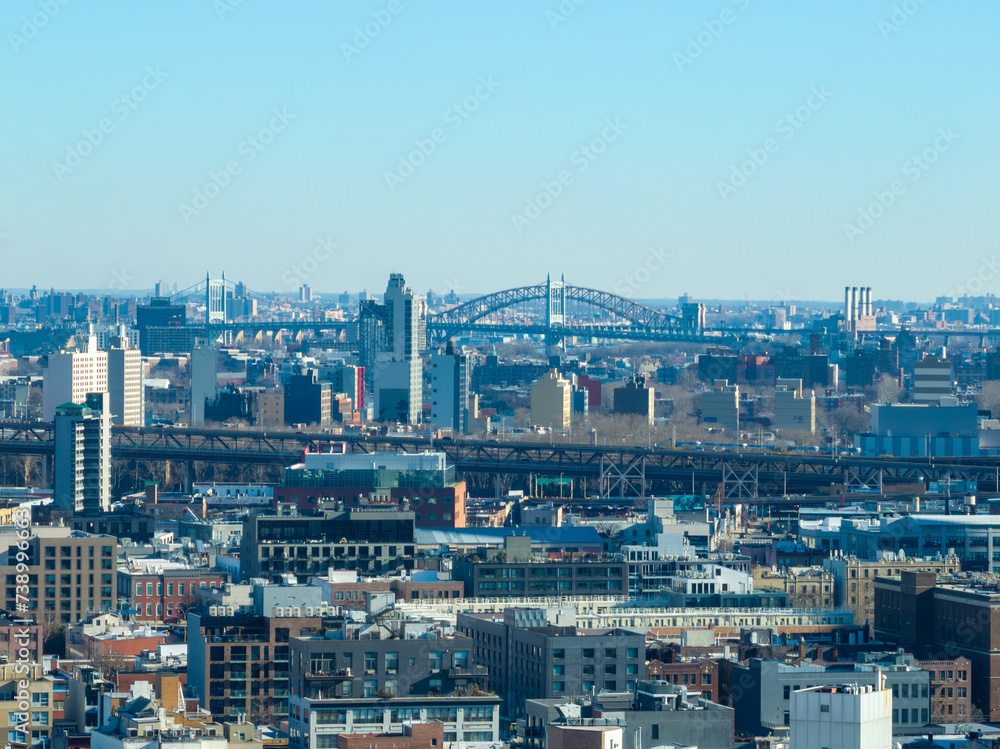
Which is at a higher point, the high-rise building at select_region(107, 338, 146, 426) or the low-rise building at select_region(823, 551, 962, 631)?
the high-rise building at select_region(107, 338, 146, 426)

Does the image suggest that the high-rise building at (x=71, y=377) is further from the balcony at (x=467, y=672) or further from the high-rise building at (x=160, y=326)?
the balcony at (x=467, y=672)

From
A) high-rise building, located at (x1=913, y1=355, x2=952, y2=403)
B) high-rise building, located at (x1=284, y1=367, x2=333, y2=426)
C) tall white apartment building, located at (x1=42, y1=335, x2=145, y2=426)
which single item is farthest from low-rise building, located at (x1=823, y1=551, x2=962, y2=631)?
tall white apartment building, located at (x1=42, y1=335, x2=145, y2=426)

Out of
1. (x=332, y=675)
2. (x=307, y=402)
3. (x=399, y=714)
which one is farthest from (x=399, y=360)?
(x=399, y=714)

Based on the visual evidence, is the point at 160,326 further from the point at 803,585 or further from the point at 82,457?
the point at 803,585

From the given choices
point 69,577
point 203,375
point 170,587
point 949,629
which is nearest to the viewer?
point 949,629

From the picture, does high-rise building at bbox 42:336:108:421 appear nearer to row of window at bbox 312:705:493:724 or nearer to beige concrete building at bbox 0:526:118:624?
beige concrete building at bbox 0:526:118:624
